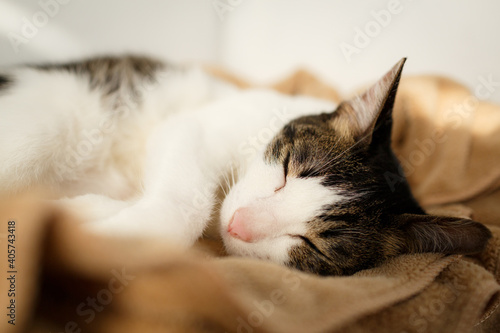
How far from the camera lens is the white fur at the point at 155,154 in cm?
76

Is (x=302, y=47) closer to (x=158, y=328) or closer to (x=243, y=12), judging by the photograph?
(x=243, y=12)

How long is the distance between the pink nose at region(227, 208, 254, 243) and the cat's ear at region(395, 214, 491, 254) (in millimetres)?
430

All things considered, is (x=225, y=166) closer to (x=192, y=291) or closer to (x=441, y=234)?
(x=192, y=291)

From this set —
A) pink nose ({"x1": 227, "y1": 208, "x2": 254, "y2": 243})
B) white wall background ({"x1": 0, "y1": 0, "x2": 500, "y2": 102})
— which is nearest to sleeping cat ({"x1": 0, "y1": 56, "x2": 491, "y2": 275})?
pink nose ({"x1": 227, "y1": 208, "x2": 254, "y2": 243})

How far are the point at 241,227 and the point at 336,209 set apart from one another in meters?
0.26

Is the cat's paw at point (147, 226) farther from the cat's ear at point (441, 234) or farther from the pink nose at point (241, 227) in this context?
the cat's ear at point (441, 234)

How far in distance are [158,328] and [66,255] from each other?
23cm

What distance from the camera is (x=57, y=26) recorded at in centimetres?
142

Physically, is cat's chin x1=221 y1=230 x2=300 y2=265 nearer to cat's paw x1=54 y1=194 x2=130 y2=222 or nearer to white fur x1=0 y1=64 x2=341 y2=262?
white fur x1=0 y1=64 x2=341 y2=262

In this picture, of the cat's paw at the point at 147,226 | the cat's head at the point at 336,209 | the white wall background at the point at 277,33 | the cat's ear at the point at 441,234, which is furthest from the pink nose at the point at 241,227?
the white wall background at the point at 277,33

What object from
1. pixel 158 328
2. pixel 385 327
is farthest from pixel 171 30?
pixel 385 327

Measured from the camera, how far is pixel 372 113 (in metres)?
0.90

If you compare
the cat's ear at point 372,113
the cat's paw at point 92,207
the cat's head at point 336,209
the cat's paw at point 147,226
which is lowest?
the cat's paw at point 92,207

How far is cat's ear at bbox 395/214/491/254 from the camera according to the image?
708 mm
